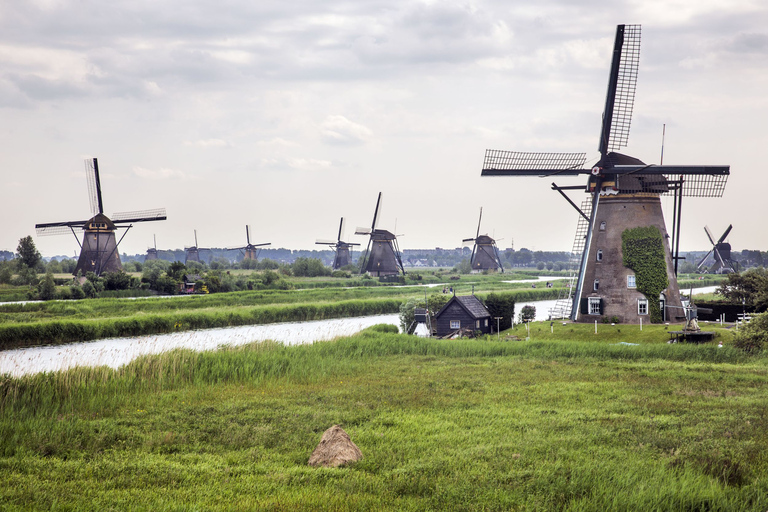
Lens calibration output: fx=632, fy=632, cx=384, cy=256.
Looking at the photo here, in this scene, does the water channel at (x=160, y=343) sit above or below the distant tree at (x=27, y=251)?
below

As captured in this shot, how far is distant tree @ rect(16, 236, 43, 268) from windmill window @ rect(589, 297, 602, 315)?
223 ft

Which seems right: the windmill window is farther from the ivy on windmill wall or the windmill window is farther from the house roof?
the house roof

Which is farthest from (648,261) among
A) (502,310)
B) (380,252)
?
(380,252)

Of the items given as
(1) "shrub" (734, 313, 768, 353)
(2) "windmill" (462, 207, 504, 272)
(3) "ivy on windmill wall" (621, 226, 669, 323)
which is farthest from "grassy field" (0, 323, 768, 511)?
(2) "windmill" (462, 207, 504, 272)

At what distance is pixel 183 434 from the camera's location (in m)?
12.3

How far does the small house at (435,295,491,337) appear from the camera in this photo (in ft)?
108

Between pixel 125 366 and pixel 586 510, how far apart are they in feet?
47.8

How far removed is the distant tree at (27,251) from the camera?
245 feet

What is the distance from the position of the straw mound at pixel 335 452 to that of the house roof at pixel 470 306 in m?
22.8

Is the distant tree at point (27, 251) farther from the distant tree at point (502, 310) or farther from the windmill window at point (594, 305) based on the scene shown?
the windmill window at point (594, 305)

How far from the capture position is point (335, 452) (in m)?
10.3

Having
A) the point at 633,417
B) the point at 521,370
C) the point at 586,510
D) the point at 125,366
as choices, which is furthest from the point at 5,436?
the point at 521,370

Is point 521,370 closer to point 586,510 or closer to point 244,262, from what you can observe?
point 586,510

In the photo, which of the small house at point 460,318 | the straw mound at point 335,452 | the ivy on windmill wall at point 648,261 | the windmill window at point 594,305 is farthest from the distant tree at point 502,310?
the straw mound at point 335,452
